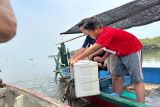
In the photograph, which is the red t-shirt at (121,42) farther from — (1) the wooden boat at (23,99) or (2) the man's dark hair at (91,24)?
(1) the wooden boat at (23,99)

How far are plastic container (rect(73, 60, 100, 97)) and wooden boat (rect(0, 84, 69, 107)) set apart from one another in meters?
0.82

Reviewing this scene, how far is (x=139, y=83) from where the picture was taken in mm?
5211

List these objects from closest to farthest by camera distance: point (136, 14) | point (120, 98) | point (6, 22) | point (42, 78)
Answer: point (6, 22) < point (120, 98) < point (136, 14) < point (42, 78)

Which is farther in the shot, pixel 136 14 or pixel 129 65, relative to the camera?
pixel 136 14

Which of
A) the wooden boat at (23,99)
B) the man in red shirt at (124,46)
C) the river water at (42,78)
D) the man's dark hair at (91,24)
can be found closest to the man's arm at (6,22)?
the wooden boat at (23,99)

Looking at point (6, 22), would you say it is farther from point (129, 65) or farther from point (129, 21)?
point (129, 21)

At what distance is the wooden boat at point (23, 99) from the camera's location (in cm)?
393

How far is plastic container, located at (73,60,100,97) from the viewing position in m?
5.25

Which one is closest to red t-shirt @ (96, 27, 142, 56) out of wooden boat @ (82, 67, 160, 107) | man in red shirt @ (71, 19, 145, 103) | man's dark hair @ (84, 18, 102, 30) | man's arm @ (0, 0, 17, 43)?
man in red shirt @ (71, 19, 145, 103)

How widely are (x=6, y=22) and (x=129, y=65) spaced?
177 inches

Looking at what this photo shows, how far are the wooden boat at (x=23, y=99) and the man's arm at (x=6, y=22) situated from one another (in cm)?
254

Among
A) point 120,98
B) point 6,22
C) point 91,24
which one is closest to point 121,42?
point 91,24

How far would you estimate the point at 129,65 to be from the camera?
211 inches

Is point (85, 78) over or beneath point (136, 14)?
beneath
